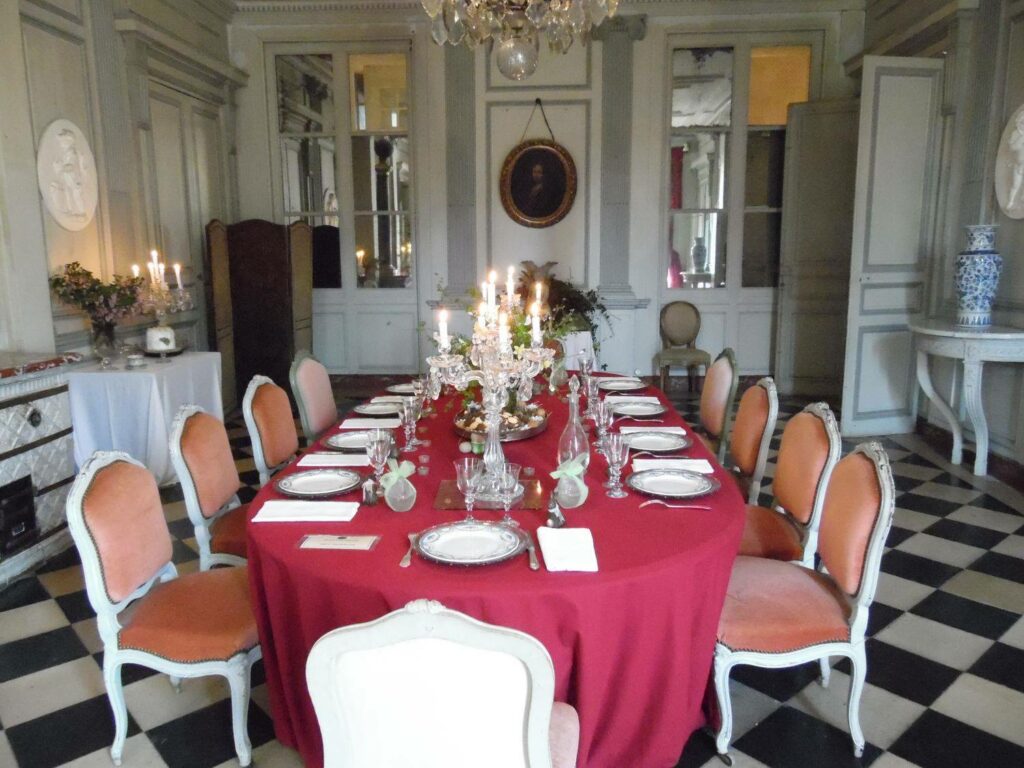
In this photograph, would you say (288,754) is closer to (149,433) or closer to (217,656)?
(217,656)

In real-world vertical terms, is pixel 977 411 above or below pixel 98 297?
below

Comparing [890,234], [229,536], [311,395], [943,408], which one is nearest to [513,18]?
[311,395]

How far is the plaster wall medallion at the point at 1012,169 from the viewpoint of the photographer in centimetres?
423

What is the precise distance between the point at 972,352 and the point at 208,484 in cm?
395

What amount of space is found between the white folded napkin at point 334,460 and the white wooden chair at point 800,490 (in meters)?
1.26

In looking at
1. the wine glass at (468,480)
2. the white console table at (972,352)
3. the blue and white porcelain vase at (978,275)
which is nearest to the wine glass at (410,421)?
the wine glass at (468,480)

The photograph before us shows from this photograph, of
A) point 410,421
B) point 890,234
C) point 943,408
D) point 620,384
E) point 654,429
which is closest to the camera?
point 410,421

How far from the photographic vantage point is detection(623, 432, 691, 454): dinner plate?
2613mm

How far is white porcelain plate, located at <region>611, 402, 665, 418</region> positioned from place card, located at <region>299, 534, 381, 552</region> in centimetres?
154

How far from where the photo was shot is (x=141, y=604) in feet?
6.90

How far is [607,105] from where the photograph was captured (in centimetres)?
660

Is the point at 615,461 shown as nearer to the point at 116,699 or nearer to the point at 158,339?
the point at 116,699

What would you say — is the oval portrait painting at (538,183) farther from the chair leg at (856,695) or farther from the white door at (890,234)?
the chair leg at (856,695)

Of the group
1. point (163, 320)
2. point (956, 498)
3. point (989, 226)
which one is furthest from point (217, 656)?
point (989, 226)
